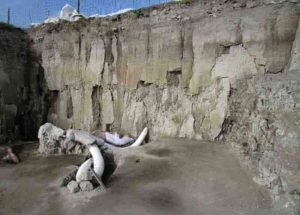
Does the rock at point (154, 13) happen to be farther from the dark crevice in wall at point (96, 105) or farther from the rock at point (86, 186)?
the rock at point (86, 186)

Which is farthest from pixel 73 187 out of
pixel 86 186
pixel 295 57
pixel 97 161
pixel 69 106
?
pixel 69 106

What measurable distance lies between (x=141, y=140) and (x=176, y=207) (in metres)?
4.59

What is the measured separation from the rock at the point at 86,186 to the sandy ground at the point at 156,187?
184mm

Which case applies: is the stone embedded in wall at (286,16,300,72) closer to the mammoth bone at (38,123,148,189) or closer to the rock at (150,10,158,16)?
the rock at (150,10,158,16)

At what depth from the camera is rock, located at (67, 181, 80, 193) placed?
864 cm

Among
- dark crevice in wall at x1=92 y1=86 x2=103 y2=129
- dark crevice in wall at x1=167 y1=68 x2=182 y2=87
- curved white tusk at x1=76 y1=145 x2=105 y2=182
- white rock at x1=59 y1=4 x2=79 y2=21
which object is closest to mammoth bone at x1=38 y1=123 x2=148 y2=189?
curved white tusk at x1=76 y1=145 x2=105 y2=182

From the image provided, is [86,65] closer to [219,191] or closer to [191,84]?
[191,84]

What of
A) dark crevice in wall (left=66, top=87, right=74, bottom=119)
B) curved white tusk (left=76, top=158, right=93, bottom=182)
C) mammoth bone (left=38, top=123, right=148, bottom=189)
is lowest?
curved white tusk (left=76, top=158, right=93, bottom=182)

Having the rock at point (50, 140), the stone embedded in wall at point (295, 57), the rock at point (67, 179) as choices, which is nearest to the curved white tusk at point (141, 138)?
the rock at point (50, 140)

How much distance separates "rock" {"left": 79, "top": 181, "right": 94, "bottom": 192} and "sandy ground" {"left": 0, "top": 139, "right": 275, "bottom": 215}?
0.18 meters

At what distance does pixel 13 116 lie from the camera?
14969 millimetres

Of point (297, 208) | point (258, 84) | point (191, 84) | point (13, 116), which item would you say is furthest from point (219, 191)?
point (13, 116)

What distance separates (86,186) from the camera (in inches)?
343

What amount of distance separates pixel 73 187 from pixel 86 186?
0.31 m
